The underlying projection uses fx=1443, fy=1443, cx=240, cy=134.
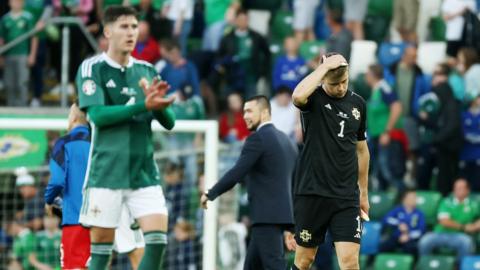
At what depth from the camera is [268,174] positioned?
12.6 meters

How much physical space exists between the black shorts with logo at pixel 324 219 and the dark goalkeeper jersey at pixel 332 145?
0.21ft

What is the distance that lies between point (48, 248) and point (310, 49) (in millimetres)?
5294

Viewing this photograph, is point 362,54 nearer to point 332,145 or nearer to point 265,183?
point 265,183

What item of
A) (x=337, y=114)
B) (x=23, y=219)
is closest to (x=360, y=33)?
(x=23, y=219)

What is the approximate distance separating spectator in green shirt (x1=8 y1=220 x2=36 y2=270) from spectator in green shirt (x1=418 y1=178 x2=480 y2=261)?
472cm

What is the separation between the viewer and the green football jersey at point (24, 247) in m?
16.9

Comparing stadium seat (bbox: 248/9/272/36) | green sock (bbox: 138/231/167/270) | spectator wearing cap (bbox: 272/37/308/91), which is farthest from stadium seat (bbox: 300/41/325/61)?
green sock (bbox: 138/231/167/270)

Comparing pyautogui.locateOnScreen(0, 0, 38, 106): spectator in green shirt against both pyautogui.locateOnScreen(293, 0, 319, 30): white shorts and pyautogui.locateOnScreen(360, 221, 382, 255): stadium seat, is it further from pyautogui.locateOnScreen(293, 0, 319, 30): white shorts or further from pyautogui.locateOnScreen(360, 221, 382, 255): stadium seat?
pyautogui.locateOnScreen(360, 221, 382, 255): stadium seat

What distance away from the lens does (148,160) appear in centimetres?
1021

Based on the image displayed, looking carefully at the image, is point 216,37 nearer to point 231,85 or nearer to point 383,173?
point 231,85

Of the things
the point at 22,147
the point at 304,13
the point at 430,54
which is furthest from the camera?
the point at 304,13

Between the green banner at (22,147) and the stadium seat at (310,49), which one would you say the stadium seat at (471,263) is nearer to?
the stadium seat at (310,49)

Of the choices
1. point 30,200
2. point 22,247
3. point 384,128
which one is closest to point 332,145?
point 22,247

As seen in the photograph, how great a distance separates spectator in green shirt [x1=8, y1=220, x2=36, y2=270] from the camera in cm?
1689
